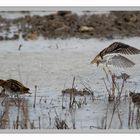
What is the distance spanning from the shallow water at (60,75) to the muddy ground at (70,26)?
15 cm

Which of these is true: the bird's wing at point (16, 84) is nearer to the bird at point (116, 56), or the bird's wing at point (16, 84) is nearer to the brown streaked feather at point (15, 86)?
the brown streaked feather at point (15, 86)

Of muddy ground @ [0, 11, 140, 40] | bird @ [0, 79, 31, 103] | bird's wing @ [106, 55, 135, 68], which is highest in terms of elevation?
muddy ground @ [0, 11, 140, 40]

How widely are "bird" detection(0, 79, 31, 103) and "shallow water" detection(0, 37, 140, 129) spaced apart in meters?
0.04

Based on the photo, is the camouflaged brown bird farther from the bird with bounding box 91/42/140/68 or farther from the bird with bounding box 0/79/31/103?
the bird with bounding box 91/42/140/68

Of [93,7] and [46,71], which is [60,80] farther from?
[93,7]

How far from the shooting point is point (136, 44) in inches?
181

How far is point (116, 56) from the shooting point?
4.52m

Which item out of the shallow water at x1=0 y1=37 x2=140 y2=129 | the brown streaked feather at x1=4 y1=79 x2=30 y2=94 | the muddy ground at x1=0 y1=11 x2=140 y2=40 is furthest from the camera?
the muddy ground at x1=0 y1=11 x2=140 y2=40

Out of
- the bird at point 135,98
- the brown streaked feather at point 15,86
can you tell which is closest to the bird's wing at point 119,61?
the bird at point 135,98

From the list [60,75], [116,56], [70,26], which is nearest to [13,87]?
[60,75]

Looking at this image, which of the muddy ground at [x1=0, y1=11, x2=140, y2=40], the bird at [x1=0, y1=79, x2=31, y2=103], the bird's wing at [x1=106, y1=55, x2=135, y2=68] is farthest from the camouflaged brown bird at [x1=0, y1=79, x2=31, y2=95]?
the bird's wing at [x1=106, y1=55, x2=135, y2=68]

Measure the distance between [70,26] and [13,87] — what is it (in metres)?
0.97

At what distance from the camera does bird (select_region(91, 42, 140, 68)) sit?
4.50 m

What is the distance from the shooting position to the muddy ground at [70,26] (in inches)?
191
